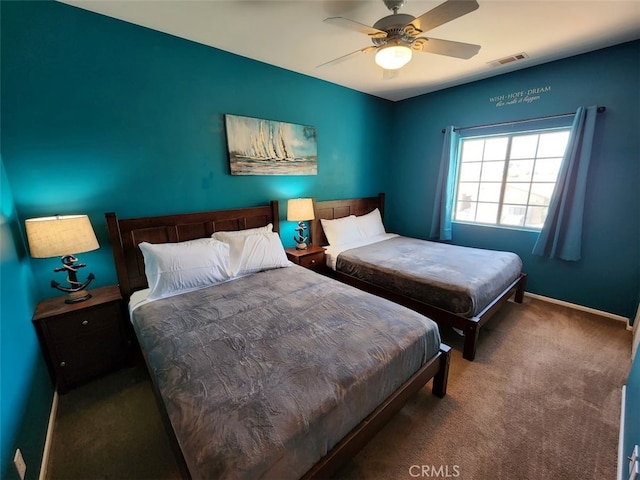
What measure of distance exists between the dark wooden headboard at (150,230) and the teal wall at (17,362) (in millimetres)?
491

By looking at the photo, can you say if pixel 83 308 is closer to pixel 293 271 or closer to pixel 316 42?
pixel 293 271

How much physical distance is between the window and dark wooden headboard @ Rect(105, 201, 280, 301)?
3.06 metres

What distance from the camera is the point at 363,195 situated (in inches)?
167

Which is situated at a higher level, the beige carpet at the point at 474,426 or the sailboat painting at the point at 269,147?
the sailboat painting at the point at 269,147

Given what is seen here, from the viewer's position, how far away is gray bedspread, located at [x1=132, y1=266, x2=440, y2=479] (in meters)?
0.94

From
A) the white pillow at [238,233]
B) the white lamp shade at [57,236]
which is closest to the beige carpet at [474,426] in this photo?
Answer: the white lamp shade at [57,236]

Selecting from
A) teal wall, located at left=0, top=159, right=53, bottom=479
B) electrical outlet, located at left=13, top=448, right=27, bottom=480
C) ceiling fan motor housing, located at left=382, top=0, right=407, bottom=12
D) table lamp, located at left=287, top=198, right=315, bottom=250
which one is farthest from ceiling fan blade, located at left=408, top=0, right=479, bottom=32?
electrical outlet, located at left=13, top=448, right=27, bottom=480

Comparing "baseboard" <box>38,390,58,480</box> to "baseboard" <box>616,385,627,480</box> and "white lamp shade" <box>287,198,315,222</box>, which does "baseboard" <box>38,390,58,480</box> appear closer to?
"white lamp shade" <box>287,198,315,222</box>

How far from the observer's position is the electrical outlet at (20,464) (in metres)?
1.10

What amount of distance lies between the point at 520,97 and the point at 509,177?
92 cm

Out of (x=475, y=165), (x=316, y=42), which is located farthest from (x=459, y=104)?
Result: (x=316, y=42)

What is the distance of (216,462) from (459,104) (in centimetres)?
439

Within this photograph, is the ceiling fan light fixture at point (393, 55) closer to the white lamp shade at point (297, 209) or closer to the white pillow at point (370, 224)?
the white lamp shade at point (297, 209)

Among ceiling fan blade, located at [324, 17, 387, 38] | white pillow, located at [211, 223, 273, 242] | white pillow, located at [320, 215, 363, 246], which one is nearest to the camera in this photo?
ceiling fan blade, located at [324, 17, 387, 38]
